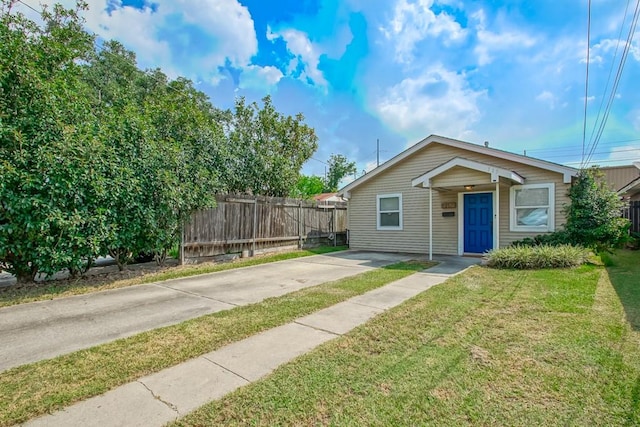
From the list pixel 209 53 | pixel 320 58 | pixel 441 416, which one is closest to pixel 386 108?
pixel 320 58

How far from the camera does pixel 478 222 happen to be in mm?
10375

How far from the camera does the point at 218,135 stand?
10414 millimetres

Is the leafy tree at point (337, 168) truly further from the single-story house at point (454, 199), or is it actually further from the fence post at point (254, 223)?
the fence post at point (254, 223)

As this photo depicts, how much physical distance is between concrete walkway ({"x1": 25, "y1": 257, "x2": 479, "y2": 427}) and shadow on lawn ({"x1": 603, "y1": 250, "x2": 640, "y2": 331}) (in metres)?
3.33

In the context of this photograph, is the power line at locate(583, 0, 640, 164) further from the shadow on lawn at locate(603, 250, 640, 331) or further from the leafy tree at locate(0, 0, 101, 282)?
the leafy tree at locate(0, 0, 101, 282)

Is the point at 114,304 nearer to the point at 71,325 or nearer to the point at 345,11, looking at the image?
the point at 71,325

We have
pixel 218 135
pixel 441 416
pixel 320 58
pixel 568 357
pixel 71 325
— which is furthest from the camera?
pixel 320 58

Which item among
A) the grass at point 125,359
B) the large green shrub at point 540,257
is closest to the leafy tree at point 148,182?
the grass at point 125,359

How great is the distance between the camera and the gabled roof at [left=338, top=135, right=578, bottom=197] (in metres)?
8.94

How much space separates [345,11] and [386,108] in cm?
709

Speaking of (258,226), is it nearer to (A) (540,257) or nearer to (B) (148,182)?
(B) (148,182)

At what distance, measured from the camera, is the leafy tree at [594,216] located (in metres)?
8.19

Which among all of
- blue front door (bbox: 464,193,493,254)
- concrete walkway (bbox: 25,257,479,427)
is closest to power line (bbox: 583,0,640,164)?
blue front door (bbox: 464,193,493,254)

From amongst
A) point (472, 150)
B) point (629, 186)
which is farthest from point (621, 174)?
point (472, 150)
